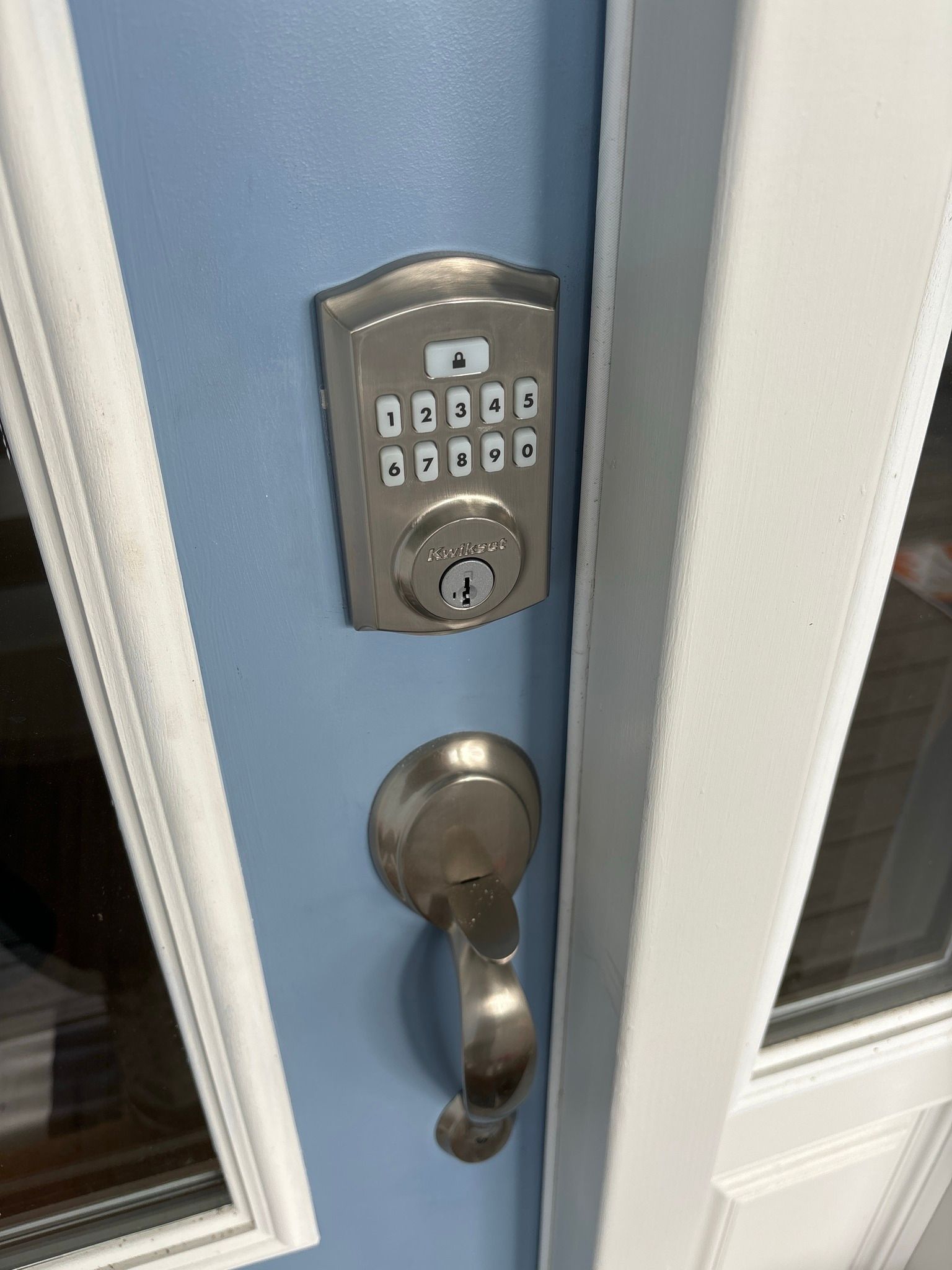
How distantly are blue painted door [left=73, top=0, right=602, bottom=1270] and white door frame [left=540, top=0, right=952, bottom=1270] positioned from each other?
3cm

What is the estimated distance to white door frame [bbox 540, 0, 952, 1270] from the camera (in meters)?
0.27

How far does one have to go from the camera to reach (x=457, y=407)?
33 cm

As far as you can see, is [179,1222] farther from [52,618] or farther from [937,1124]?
[937,1124]

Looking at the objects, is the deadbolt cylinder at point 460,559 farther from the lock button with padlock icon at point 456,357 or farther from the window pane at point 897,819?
the window pane at point 897,819

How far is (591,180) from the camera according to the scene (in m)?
0.33

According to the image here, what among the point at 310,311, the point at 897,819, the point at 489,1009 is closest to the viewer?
the point at 310,311

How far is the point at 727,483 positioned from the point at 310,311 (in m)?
0.16

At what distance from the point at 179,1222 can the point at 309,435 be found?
0.50m

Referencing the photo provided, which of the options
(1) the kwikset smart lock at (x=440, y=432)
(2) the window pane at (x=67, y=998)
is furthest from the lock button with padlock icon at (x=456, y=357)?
(2) the window pane at (x=67, y=998)

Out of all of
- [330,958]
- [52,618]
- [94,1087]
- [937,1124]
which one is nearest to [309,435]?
[52,618]

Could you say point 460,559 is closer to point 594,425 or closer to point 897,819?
point 594,425

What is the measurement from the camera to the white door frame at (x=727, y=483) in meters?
0.27

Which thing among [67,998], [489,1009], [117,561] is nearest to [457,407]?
[117,561]

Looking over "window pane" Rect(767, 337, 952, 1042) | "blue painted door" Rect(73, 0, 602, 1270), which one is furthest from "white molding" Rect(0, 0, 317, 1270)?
"window pane" Rect(767, 337, 952, 1042)
